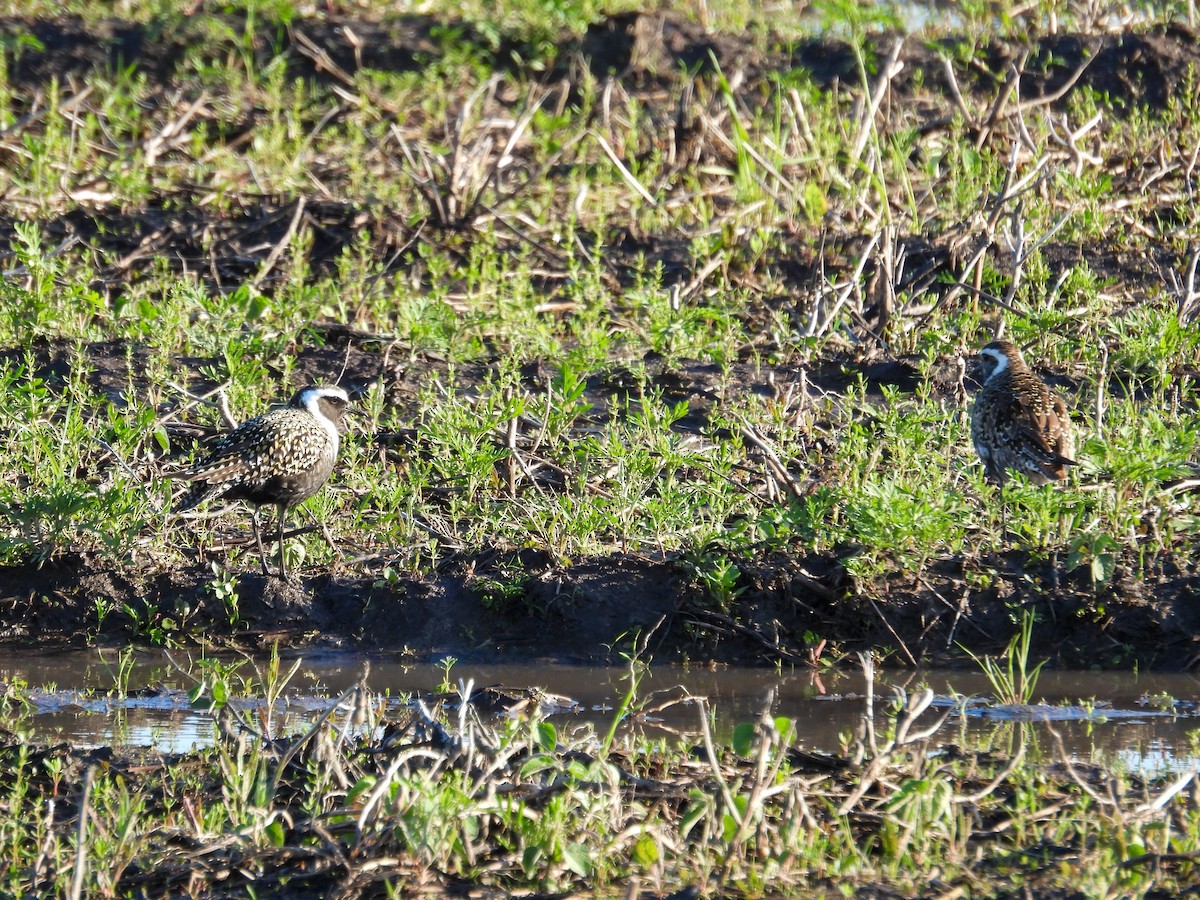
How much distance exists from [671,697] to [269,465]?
8.08 feet

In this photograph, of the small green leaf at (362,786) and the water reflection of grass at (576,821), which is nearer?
the water reflection of grass at (576,821)

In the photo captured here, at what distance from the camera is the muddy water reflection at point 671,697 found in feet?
21.2

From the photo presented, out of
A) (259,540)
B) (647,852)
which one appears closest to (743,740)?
(647,852)

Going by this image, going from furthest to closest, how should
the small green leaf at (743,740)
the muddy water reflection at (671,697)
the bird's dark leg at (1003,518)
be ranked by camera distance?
1. the bird's dark leg at (1003,518)
2. the muddy water reflection at (671,697)
3. the small green leaf at (743,740)

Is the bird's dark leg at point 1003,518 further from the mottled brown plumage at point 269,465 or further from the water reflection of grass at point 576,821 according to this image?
the mottled brown plumage at point 269,465

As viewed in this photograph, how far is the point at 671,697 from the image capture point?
7.05 m

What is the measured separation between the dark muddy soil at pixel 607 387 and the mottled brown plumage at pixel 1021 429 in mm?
537

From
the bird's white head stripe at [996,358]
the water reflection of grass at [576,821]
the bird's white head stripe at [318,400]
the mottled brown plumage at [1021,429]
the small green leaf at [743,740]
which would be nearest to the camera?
the water reflection of grass at [576,821]

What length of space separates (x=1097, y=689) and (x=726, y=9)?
31.1 ft

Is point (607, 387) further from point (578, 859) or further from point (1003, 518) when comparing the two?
point (578, 859)

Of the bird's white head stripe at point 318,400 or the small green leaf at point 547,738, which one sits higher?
the bird's white head stripe at point 318,400

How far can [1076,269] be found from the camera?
35.4ft

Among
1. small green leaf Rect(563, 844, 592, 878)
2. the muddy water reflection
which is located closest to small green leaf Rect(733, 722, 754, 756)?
small green leaf Rect(563, 844, 592, 878)

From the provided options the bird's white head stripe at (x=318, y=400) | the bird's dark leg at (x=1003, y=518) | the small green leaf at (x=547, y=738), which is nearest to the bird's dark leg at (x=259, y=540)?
the bird's white head stripe at (x=318, y=400)
